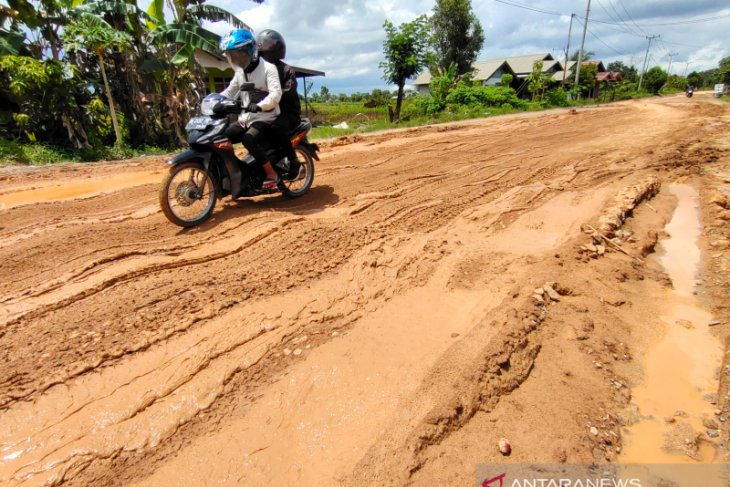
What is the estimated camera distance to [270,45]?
4973mm

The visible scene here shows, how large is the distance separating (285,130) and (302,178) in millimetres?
908

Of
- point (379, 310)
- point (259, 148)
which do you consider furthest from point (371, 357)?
point (259, 148)

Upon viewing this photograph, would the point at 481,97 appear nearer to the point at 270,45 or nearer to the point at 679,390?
the point at 270,45

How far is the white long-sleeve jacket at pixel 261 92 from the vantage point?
15.5 feet

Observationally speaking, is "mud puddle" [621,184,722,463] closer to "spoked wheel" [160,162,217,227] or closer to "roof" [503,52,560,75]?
"spoked wheel" [160,162,217,227]

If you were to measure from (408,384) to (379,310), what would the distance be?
0.85 m

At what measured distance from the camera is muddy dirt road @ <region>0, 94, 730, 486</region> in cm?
208

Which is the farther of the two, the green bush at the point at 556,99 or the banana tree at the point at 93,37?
the green bush at the point at 556,99

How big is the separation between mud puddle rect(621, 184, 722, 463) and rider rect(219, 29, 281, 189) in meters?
4.31

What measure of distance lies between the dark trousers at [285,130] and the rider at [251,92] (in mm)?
104

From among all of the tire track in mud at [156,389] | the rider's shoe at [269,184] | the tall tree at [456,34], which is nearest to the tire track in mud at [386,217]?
the tire track in mud at [156,389]

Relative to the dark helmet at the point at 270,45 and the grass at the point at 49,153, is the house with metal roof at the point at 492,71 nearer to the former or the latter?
the grass at the point at 49,153

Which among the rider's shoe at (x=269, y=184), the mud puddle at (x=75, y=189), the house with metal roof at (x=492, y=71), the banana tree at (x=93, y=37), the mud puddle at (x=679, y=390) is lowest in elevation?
the mud puddle at (x=679, y=390)

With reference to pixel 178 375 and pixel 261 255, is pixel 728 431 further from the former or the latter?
pixel 261 255
